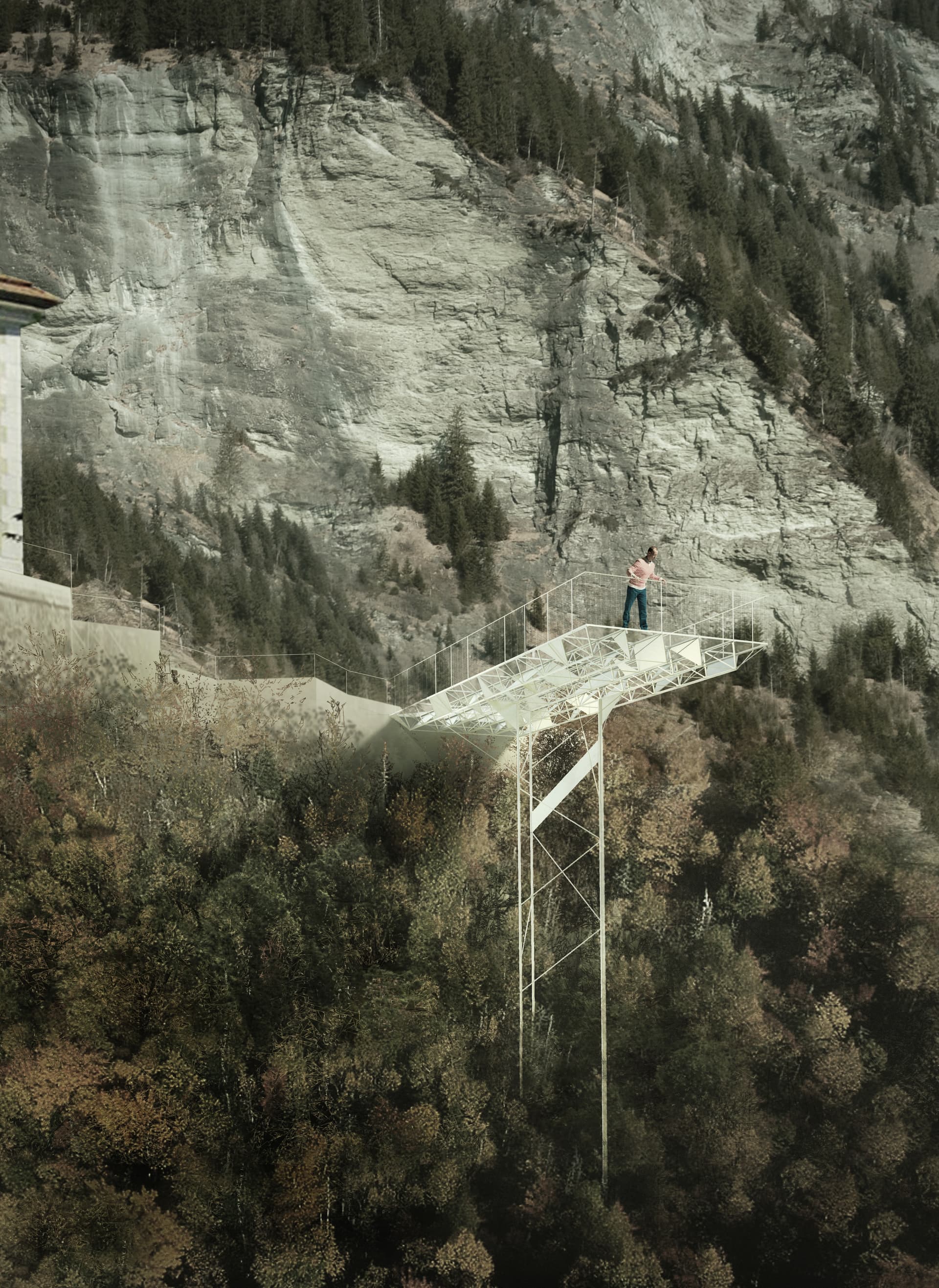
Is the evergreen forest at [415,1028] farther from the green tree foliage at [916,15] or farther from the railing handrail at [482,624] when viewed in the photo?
the green tree foliage at [916,15]

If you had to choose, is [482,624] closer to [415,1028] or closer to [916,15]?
[415,1028]

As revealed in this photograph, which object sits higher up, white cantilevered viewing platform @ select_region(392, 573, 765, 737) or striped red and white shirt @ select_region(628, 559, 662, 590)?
striped red and white shirt @ select_region(628, 559, 662, 590)

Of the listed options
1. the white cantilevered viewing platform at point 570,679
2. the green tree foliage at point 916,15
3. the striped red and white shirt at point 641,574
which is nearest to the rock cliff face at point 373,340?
the white cantilevered viewing platform at point 570,679

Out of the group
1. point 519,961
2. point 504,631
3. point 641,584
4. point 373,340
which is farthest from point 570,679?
point 373,340

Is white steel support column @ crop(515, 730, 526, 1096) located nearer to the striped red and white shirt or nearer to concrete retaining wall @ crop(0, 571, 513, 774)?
the striped red and white shirt

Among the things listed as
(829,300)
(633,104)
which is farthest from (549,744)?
(633,104)

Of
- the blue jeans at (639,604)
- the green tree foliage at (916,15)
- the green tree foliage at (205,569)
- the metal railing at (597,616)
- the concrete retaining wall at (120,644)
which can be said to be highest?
the green tree foliage at (916,15)

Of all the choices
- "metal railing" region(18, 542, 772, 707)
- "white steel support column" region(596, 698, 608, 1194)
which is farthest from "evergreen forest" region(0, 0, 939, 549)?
"white steel support column" region(596, 698, 608, 1194)
